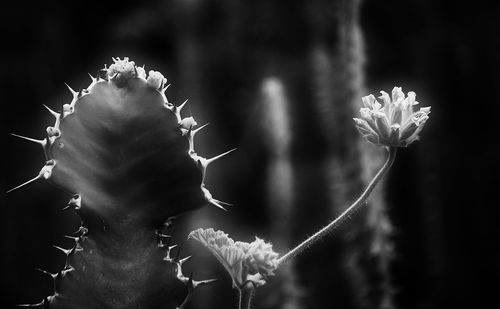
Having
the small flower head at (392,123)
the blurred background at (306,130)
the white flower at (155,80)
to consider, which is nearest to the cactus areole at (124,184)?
the white flower at (155,80)

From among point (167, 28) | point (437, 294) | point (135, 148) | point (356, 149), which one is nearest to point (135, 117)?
point (135, 148)

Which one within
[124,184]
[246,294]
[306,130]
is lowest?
[246,294]

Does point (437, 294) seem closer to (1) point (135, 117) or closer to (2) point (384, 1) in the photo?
(2) point (384, 1)

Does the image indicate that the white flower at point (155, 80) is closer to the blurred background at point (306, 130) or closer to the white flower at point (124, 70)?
the white flower at point (124, 70)

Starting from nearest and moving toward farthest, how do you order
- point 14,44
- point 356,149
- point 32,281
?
point 356,149, point 32,281, point 14,44

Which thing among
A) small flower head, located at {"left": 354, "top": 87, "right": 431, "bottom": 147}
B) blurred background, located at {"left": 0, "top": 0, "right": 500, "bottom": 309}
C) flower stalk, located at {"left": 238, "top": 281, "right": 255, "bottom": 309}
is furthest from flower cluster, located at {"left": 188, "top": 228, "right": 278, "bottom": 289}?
blurred background, located at {"left": 0, "top": 0, "right": 500, "bottom": 309}

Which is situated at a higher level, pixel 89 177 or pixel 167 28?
pixel 167 28

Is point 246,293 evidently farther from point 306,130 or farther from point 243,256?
point 306,130

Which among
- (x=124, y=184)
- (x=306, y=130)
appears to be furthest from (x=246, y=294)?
(x=306, y=130)
